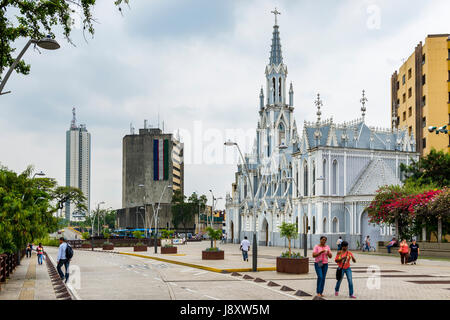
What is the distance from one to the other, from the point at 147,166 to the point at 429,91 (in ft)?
297

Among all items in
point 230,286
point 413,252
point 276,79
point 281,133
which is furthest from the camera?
point 276,79

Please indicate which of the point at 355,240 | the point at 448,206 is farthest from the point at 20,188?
the point at 355,240

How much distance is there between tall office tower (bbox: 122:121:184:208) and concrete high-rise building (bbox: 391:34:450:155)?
272 feet

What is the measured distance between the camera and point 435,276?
2311 centimetres

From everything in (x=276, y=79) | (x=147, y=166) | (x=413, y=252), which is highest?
(x=276, y=79)

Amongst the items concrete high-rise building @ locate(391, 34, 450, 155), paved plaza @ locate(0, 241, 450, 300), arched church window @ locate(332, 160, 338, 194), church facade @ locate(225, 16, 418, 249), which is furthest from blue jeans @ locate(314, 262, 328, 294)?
concrete high-rise building @ locate(391, 34, 450, 155)

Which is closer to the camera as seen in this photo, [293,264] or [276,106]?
[293,264]

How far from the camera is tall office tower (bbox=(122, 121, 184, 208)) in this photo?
14225cm

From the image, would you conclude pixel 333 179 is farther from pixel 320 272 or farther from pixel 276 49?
pixel 320 272

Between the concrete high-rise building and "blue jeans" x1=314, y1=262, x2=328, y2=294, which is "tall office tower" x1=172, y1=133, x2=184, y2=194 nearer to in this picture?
the concrete high-rise building

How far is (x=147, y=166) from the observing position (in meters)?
143

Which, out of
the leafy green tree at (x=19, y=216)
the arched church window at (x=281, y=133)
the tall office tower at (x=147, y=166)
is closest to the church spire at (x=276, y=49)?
the arched church window at (x=281, y=133)

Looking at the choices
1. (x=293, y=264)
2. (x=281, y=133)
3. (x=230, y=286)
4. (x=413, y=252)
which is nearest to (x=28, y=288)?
A: (x=230, y=286)
